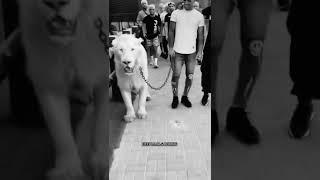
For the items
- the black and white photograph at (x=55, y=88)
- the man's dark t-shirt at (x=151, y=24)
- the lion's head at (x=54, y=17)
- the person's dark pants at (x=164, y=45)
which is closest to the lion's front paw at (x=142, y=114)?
the man's dark t-shirt at (x=151, y=24)

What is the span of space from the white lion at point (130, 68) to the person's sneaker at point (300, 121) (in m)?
2.50

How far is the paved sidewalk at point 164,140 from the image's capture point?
2.65 meters

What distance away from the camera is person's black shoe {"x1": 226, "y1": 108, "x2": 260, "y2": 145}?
145 centimetres

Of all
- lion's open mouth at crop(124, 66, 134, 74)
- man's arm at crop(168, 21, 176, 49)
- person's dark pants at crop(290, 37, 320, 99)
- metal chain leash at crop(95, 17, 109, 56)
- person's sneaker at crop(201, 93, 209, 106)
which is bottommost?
person's sneaker at crop(201, 93, 209, 106)

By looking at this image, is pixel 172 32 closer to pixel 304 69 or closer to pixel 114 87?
pixel 114 87

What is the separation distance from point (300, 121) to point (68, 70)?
2.68ft

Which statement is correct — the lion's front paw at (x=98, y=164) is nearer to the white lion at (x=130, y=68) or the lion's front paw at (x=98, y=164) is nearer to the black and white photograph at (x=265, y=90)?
the black and white photograph at (x=265, y=90)

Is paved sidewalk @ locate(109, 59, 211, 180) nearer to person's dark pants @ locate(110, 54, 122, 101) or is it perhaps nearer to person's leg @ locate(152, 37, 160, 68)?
person's dark pants @ locate(110, 54, 122, 101)

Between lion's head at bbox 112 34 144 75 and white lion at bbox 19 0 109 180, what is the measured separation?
2349 mm

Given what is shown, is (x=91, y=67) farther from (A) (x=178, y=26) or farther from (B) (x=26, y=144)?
(A) (x=178, y=26)

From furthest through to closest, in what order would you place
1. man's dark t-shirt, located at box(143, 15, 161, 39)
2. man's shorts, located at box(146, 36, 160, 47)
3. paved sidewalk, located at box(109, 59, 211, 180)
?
man's shorts, located at box(146, 36, 160, 47), man's dark t-shirt, located at box(143, 15, 161, 39), paved sidewalk, located at box(109, 59, 211, 180)

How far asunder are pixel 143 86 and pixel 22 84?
2.78 metres

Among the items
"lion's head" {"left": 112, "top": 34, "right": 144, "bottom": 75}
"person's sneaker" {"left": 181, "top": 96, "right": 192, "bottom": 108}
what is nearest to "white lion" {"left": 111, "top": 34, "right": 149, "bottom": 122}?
"lion's head" {"left": 112, "top": 34, "right": 144, "bottom": 75}

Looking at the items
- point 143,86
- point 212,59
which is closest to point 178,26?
point 143,86
